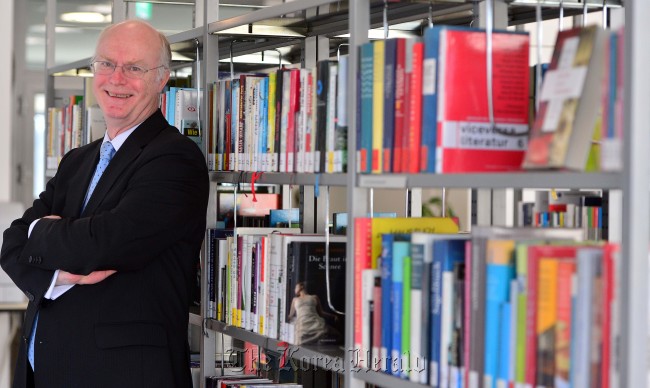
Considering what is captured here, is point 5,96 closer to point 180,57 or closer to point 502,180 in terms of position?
point 180,57

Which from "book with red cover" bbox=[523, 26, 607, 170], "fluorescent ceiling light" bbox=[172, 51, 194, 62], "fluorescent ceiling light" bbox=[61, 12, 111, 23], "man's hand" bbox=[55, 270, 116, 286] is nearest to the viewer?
"book with red cover" bbox=[523, 26, 607, 170]

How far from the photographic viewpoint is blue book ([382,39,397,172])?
205 centimetres

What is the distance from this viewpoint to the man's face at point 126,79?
2850 mm

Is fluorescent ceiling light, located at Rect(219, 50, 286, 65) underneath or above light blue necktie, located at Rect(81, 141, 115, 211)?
above

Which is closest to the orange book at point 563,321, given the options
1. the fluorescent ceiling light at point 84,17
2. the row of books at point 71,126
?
the row of books at point 71,126

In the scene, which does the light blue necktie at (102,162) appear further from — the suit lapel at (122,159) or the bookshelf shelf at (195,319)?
the bookshelf shelf at (195,319)

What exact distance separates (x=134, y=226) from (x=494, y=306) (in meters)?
1.14

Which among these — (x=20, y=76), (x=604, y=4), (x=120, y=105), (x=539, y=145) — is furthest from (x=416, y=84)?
(x=20, y=76)

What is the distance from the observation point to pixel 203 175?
2.71m

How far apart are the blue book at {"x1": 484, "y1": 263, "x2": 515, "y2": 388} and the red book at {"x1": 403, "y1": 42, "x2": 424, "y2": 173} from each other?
1.15 feet

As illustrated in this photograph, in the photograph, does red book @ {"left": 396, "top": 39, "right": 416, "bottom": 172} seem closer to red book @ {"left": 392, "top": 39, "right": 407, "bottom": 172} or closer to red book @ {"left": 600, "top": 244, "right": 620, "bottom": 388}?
red book @ {"left": 392, "top": 39, "right": 407, "bottom": 172}

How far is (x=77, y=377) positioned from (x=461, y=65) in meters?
1.51

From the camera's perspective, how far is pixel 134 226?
2.50 metres

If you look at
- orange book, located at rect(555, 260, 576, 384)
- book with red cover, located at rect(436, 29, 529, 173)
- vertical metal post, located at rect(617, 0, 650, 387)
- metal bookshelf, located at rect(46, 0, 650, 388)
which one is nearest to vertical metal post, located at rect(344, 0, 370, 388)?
metal bookshelf, located at rect(46, 0, 650, 388)
